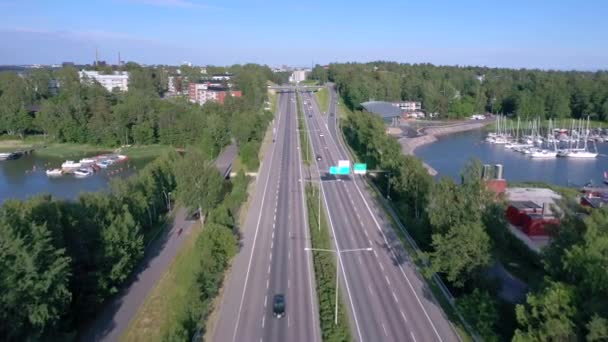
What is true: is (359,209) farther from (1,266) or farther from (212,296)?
(1,266)

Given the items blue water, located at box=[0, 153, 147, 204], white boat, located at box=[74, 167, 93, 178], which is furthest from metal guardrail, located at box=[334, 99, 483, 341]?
white boat, located at box=[74, 167, 93, 178]

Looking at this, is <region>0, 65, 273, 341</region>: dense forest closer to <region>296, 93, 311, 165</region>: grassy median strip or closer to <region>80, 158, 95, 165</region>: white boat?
<region>296, 93, 311, 165</region>: grassy median strip

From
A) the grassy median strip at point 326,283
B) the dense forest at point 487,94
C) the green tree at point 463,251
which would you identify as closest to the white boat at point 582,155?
the dense forest at point 487,94

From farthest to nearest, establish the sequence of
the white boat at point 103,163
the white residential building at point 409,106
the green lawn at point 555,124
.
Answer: the white residential building at point 409,106, the green lawn at point 555,124, the white boat at point 103,163

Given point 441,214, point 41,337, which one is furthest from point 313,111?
point 41,337

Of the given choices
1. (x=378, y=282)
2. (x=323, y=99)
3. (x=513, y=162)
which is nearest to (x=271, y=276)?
(x=378, y=282)

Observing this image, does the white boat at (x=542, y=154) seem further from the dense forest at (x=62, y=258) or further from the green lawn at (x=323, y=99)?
the dense forest at (x=62, y=258)
